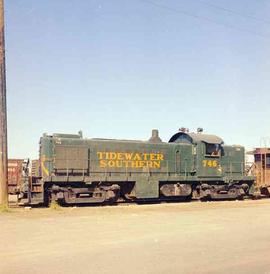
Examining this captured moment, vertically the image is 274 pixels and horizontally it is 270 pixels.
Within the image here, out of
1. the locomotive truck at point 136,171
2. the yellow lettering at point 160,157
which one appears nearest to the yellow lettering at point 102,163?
the locomotive truck at point 136,171

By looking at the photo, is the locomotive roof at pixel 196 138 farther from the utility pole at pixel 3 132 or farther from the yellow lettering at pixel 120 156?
the utility pole at pixel 3 132

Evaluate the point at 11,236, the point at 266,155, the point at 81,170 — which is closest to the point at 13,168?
the point at 81,170

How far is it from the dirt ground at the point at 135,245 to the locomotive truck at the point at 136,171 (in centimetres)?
592

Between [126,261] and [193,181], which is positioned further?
[193,181]

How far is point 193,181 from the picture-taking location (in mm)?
23828

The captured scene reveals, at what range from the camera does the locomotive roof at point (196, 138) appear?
24344mm

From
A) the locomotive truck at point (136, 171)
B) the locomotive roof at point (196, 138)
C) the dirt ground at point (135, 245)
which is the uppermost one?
the locomotive roof at point (196, 138)

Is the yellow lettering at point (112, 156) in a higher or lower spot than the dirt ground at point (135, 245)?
higher

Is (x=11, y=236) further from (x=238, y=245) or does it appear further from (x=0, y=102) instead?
(x=0, y=102)

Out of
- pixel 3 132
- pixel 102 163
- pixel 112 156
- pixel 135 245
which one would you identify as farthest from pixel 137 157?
pixel 135 245

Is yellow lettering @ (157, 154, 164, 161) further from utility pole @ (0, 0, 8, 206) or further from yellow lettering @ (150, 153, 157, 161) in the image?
utility pole @ (0, 0, 8, 206)

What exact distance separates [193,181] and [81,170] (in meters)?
6.31

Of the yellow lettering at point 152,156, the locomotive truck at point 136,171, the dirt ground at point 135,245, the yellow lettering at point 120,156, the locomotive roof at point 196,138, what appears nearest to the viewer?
the dirt ground at point 135,245

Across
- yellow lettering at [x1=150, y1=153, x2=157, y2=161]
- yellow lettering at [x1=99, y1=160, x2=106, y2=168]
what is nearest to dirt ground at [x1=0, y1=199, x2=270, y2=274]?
yellow lettering at [x1=99, y1=160, x2=106, y2=168]
